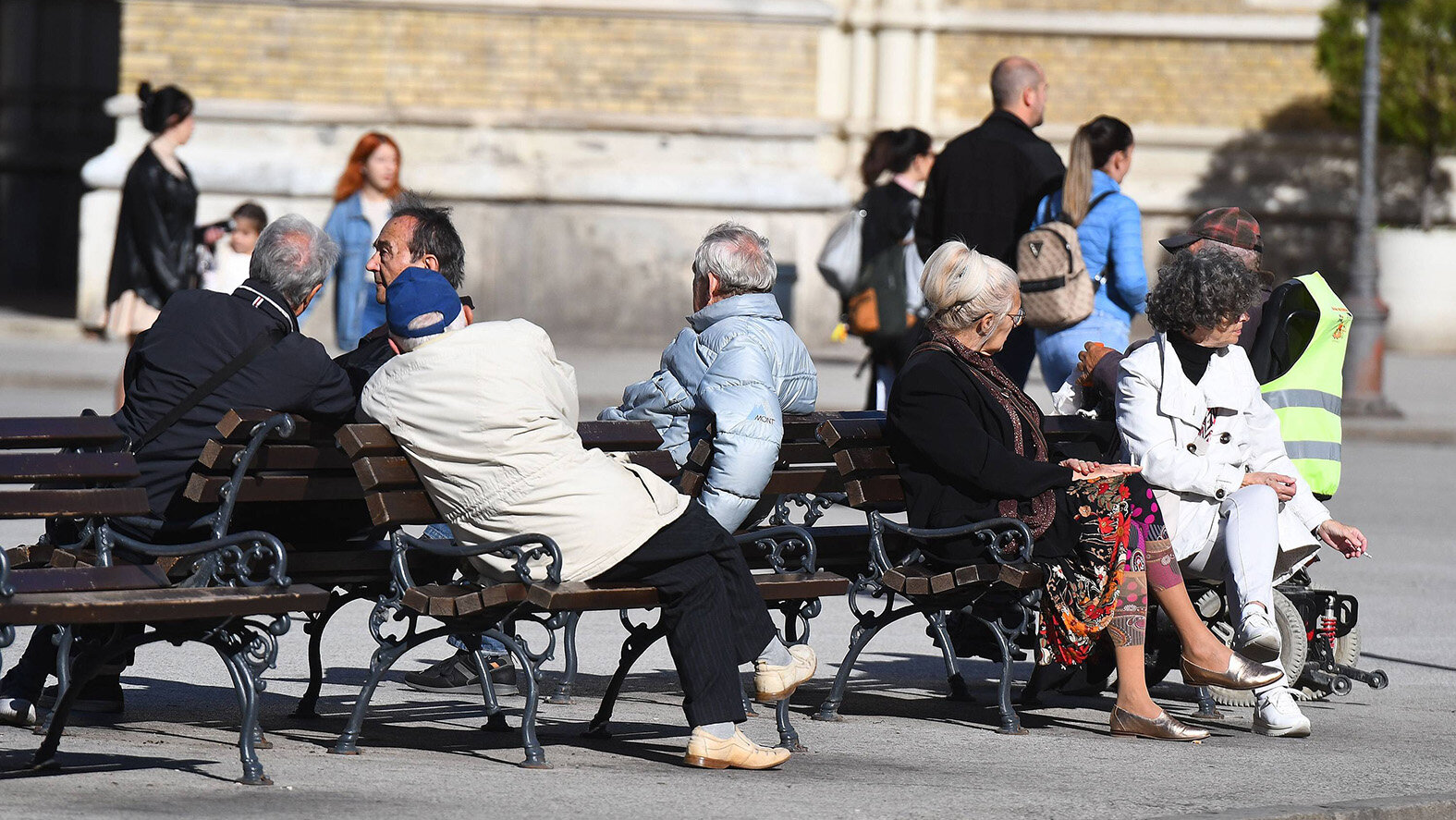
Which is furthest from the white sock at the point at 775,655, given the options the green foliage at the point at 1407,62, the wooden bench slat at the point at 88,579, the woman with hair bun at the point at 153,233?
the green foliage at the point at 1407,62

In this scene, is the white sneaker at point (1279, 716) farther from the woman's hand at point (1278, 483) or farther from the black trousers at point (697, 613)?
the black trousers at point (697, 613)

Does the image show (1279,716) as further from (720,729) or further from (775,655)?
(720,729)

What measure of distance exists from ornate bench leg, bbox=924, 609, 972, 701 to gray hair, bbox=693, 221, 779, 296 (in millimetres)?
1042

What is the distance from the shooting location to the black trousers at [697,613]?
17.5ft

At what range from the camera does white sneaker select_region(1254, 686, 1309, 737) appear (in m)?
6.08

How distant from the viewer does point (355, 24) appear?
1927 centimetres

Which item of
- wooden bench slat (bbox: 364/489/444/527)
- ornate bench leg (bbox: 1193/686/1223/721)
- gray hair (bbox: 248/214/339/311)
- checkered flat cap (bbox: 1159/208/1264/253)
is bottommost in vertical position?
ornate bench leg (bbox: 1193/686/1223/721)

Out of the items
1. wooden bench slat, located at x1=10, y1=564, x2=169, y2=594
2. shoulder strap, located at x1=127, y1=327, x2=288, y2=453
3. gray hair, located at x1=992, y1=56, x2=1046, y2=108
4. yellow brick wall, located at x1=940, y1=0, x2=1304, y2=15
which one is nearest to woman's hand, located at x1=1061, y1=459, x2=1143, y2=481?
shoulder strap, located at x1=127, y1=327, x2=288, y2=453

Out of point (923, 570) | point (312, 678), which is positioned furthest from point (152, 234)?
point (923, 570)

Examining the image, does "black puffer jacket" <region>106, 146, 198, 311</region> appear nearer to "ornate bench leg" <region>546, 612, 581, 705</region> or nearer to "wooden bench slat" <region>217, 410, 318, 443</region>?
"ornate bench leg" <region>546, 612, 581, 705</region>

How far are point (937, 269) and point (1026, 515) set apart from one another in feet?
2.42

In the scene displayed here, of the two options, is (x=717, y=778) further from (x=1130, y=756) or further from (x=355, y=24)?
(x=355, y=24)

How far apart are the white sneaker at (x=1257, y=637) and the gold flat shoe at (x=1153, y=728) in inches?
10.1

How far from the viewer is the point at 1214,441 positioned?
6.25 metres
